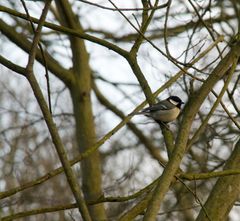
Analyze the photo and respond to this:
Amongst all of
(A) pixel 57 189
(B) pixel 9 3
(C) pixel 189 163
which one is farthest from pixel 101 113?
(A) pixel 57 189

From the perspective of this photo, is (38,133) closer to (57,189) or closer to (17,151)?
(17,151)

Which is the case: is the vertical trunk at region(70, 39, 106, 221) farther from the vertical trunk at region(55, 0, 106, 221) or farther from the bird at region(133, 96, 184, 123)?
the bird at region(133, 96, 184, 123)

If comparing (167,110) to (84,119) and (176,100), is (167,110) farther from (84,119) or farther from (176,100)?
(84,119)

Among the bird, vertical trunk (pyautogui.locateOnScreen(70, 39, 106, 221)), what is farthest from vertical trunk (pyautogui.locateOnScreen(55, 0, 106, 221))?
the bird

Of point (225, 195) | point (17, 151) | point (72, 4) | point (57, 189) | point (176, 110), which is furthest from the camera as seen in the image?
point (57, 189)

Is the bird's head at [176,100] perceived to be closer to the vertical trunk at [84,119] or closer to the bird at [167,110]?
the bird at [167,110]

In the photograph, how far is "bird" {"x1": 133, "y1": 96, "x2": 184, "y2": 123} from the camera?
6.00 m

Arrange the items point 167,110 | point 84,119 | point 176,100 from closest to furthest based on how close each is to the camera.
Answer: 1. point 167,110
2. point 176,100
3. point 84,119

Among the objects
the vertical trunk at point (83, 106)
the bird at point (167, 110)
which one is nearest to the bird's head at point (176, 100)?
the bird at point (167, 110)

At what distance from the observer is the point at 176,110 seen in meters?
6.68

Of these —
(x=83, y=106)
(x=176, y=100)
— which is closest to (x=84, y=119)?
(x=83, y=106)

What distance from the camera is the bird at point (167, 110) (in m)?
6.00

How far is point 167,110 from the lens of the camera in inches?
251

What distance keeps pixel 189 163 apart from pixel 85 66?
206cm
